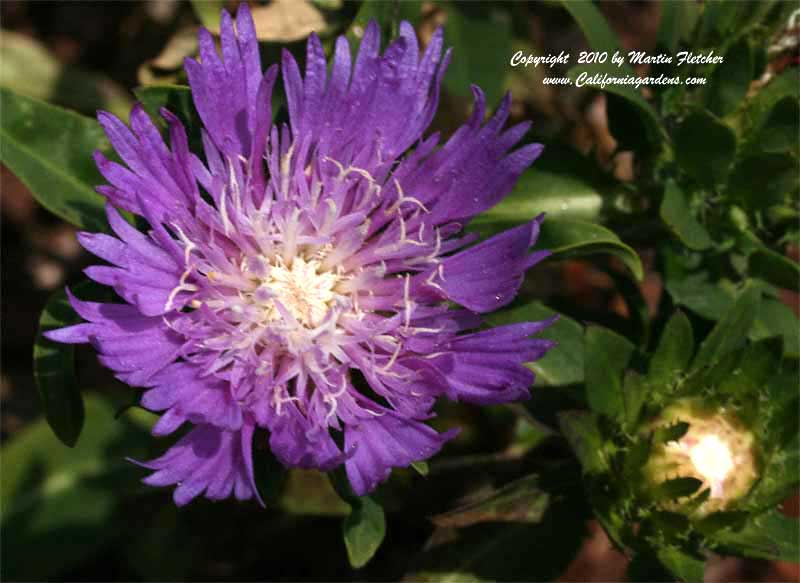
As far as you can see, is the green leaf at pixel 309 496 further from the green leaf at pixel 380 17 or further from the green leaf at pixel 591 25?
the green leaf at pixel 591 25

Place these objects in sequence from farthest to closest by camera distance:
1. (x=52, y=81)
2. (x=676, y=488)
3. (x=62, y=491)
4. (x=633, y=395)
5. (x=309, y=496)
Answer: (x=52, y=81) → (x=62, y=491) → (x=309, y=496) → (x=633, y=395) → (x=676, y=488)

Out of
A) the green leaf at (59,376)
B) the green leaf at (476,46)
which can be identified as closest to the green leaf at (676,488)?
the green leaf at (59,376)

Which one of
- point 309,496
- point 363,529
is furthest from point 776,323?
point 309,496

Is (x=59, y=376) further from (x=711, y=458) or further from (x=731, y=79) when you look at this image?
(x=731, y=79)

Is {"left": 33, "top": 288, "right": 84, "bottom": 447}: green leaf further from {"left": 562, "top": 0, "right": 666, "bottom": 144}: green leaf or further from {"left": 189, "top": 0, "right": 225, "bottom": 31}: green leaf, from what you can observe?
{"left": 562, "top": 0, "right": 666, "bottom": 144}: green leaf

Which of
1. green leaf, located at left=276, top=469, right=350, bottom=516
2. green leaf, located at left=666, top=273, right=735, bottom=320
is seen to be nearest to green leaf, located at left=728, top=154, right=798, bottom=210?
green leaf, located at left=666, top=273, right=735, bottom=320

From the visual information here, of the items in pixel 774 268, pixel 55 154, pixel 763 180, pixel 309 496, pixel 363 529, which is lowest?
pixel 309 496
